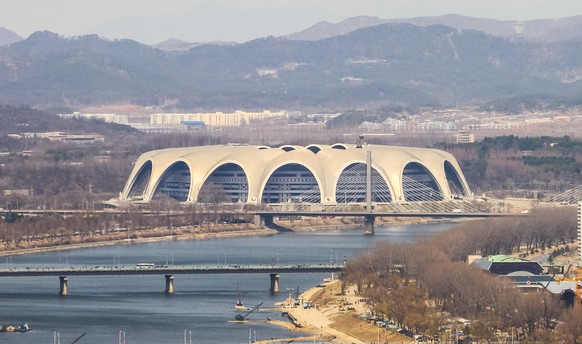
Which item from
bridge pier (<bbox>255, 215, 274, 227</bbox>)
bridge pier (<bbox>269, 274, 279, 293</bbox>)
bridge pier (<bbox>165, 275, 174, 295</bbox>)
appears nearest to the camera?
bridge pier (<bbox>165, 275, 174, 295</bbox>)

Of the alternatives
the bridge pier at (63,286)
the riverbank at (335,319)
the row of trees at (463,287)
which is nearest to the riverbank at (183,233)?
the bridge pier at (63,286)

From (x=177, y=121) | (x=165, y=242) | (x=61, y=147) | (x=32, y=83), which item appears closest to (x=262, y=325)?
(x=165, y=242)

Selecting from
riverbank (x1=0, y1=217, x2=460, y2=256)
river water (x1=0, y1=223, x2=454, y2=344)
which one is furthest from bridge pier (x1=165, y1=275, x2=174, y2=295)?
riverbank (x1=0, y1=217, x2=460, y2=256)

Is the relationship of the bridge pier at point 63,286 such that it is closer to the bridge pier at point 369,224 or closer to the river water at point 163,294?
the river water at point 163,294

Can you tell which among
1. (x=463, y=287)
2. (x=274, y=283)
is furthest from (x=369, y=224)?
(x=463, y=287)

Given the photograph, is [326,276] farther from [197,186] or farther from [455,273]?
[197,186]

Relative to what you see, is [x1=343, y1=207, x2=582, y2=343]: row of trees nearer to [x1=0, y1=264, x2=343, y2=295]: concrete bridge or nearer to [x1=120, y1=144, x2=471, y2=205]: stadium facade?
[x1=0, y1=264, x2=343, y2=295]: concrete bridge
